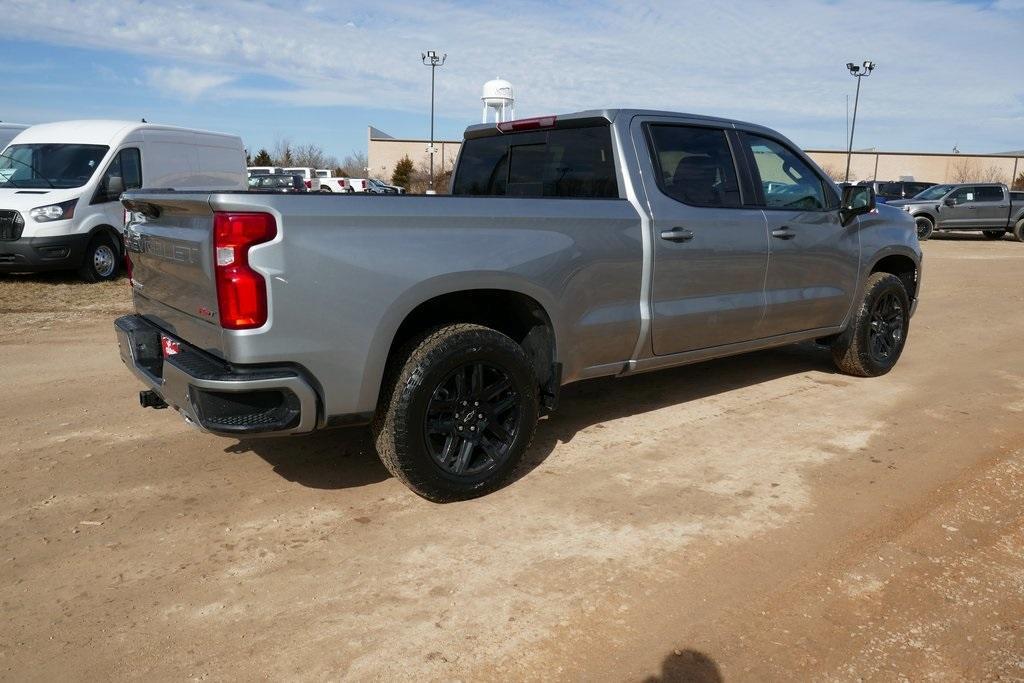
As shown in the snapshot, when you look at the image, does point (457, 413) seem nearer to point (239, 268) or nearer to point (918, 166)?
point (239, 268)

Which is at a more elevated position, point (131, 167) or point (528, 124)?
point (528, 124)

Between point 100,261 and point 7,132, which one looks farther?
point 7,132

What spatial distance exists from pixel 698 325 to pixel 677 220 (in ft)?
2.16

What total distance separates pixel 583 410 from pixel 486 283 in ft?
6.37

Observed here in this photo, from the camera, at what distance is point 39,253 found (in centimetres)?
1043

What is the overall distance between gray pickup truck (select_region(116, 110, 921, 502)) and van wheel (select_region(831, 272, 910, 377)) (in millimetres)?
367

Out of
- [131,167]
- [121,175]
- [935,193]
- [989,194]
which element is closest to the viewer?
[121,175]

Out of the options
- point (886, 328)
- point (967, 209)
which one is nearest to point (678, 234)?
point (886, 328)

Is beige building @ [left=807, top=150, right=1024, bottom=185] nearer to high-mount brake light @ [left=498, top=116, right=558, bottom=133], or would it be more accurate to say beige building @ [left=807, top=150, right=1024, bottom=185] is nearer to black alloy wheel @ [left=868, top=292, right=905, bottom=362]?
black alloy wheel @ [left=868, top=292, right=905, bottom=362]

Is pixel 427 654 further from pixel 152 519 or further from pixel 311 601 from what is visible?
pixel 152 519

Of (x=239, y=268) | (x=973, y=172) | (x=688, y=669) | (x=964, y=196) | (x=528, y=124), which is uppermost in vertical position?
(x=973, y=172)

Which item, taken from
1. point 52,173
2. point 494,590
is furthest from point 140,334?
point 52,173

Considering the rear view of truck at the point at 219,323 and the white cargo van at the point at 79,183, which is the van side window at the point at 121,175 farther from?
the rear view of truck at the point at 219,323

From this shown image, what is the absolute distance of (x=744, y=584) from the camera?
308 centimetres
